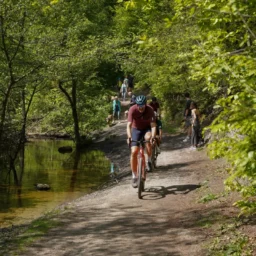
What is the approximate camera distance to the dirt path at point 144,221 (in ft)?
23.0

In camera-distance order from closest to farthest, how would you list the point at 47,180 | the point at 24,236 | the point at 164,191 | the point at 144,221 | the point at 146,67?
1. the point at 24,236
2. the point at 144,221
3. the point at 164,191
4. the point at 47,180
5. the point at 146,67

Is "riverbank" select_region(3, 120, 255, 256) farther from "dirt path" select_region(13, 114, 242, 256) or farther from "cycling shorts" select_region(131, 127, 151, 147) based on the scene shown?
"cycling shorts" select_region(131, 127, 151, 147)

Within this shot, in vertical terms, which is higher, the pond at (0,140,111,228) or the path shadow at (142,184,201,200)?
the path shadow at (142,184,201,200)

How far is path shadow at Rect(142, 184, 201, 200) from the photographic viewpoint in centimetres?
1025

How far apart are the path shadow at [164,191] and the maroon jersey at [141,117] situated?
5.09ft

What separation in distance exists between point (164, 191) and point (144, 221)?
2.44 metres

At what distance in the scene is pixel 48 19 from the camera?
54.3ft

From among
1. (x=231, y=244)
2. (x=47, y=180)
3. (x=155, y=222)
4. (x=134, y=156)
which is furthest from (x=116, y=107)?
(x=231, y=244)

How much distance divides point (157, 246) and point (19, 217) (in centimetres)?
667

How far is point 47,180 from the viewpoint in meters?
18.3

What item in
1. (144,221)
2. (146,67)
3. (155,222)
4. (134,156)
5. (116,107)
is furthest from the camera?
(116,107)

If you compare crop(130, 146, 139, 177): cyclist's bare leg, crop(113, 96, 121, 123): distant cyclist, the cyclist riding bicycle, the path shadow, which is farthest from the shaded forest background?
crop(130, 146, 139, 177): cyclist's bare leg

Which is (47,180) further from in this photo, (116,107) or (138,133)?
(116,107)

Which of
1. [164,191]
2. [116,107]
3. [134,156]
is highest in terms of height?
[116,107]
